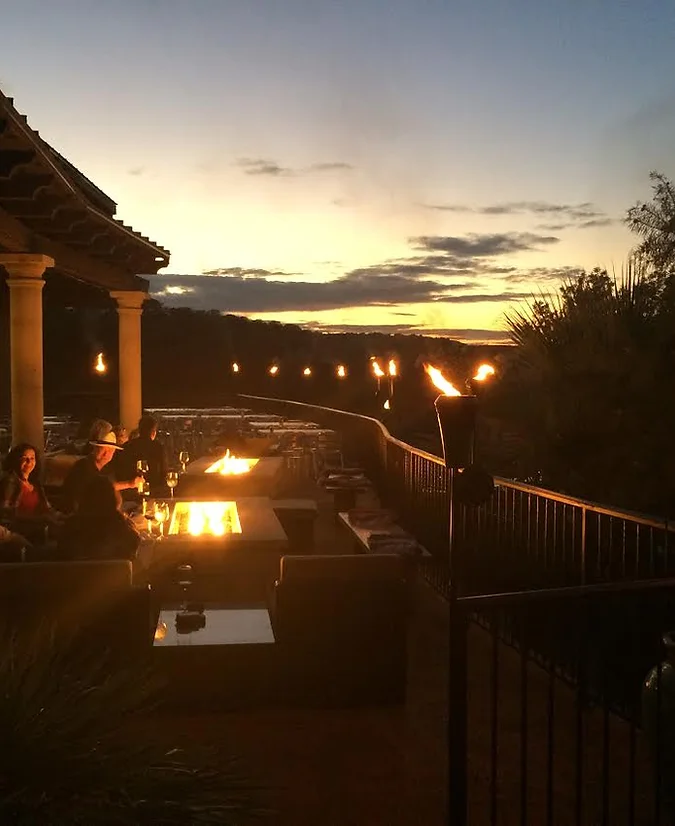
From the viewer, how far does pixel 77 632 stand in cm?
472

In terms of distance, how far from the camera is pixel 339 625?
5.05 m

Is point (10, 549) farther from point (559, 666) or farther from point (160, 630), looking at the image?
point (559, 666)

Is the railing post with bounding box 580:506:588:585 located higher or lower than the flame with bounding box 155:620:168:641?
higher

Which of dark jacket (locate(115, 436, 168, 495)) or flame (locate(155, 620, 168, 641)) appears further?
dark jacket (locate(115, 436, 168, 495))

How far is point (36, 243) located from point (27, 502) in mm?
4108

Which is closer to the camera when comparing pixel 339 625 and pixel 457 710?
pixel 457 710

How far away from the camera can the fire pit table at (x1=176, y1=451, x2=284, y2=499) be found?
420 inches

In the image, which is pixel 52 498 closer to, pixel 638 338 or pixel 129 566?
pixel 129 566

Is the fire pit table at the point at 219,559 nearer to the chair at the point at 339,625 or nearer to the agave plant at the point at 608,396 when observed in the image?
the chair at the point at 339,625

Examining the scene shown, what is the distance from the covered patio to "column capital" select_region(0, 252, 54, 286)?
1 cm

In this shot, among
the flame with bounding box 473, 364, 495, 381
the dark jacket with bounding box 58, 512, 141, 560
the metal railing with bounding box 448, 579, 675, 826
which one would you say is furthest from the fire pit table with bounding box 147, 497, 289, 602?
the flame with bounding box 473, 364, 495, 381

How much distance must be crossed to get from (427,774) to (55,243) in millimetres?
9035

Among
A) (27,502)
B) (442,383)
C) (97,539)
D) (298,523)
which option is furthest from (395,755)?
(298,523)

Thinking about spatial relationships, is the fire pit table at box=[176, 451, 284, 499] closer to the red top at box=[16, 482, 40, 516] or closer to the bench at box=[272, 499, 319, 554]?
the bench at box=[272, 499, 319, 554]
